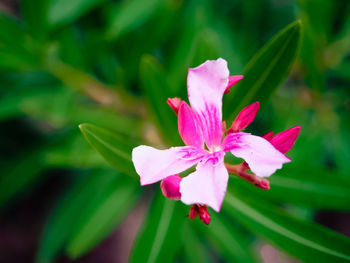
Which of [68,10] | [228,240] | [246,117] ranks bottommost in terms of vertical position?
[228,240]

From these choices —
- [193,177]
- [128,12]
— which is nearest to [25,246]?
[128,12]

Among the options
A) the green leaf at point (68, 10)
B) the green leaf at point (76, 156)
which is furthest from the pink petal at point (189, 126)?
the green leaf at point (68, 10)

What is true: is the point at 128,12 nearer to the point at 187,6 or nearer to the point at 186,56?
the point at 186,56

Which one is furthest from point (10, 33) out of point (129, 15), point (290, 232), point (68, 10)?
point (290, 232)

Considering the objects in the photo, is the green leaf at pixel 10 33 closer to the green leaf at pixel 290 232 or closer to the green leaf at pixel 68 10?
the green leaf at pixel 68 10

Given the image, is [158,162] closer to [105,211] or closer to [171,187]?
[171,187]

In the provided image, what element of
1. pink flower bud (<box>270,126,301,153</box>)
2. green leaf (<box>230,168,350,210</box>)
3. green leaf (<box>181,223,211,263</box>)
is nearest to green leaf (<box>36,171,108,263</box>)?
green leaf (<box>181,223,211,263</box>)

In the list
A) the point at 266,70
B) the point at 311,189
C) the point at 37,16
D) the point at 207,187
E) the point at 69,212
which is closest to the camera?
the point at 207,187
